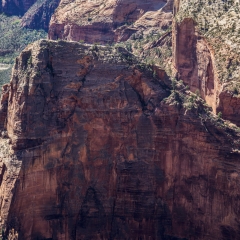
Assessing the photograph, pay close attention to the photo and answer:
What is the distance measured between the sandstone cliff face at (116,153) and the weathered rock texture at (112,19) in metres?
47.1

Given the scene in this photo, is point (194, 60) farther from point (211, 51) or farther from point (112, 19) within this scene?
point (112, 19)

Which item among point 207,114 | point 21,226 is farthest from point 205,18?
point 21,226

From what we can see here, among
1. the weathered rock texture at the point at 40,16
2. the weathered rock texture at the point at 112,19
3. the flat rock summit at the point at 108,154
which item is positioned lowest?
the flat rock summit at the point at 108,154

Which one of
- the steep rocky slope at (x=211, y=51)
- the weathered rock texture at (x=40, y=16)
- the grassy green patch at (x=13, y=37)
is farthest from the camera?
the weathered rock texture at (x=40, y=16)

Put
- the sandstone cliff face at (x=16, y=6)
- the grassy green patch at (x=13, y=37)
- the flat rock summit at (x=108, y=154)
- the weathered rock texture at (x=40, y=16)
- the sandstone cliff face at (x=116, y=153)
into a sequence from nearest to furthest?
the flat rock summit at (x=108, y=154) < the sandstone cliff face at (x=116, y=153) < the grassy green patch at (x=13, y=37) < the weathered rock texture at (x=40, y=16) < the sandstone cliff face at (x=16, y=6)

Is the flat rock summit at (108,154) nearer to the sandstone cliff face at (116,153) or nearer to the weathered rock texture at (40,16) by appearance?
the sandstone cliff face at (116,153)

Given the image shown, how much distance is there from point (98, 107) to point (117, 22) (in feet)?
190

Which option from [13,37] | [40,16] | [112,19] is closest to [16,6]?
[40,16]

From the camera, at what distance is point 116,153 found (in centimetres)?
5484

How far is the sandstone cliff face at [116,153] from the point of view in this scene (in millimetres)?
53312

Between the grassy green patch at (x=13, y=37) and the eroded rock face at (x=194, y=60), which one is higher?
the grassy green patch at (x=13, y=37)

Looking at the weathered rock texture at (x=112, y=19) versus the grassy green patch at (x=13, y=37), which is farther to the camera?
the grassy green patch at (x=13, y=37)

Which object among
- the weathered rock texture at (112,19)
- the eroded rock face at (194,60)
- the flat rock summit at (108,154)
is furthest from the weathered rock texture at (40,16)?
the flat rock summit at (108,154)

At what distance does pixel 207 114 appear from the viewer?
56.0 metres
